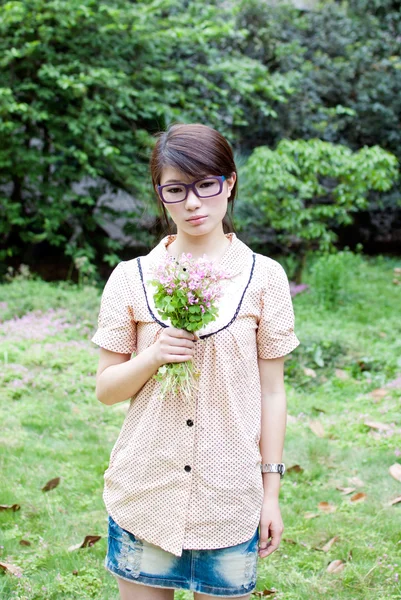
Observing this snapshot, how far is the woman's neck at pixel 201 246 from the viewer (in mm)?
1869

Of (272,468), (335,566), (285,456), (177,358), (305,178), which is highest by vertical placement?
(177,358)

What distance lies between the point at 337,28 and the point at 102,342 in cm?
996

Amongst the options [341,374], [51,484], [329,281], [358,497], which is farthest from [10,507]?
[329,281]

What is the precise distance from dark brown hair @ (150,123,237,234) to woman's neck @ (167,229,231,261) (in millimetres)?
159

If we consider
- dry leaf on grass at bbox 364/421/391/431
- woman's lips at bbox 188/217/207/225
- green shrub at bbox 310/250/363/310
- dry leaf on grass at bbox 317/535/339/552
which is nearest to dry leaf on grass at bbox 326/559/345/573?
dry leaf on grass at bbox 317/535/339/552

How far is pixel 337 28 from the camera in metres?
10.6

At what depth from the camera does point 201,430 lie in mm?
1753

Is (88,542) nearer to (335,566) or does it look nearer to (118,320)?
(335,566)

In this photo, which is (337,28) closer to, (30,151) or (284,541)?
(30,151)

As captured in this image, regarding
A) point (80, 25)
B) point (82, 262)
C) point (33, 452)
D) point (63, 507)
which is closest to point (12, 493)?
point (63, 507)

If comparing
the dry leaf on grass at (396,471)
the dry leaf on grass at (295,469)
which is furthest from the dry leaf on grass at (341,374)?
the dry leaf on grass at (295,469)

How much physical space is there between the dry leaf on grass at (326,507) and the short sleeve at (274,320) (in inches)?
73.1

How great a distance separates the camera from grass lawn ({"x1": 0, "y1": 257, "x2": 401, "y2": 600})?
9.43ft

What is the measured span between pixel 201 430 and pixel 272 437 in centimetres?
21
